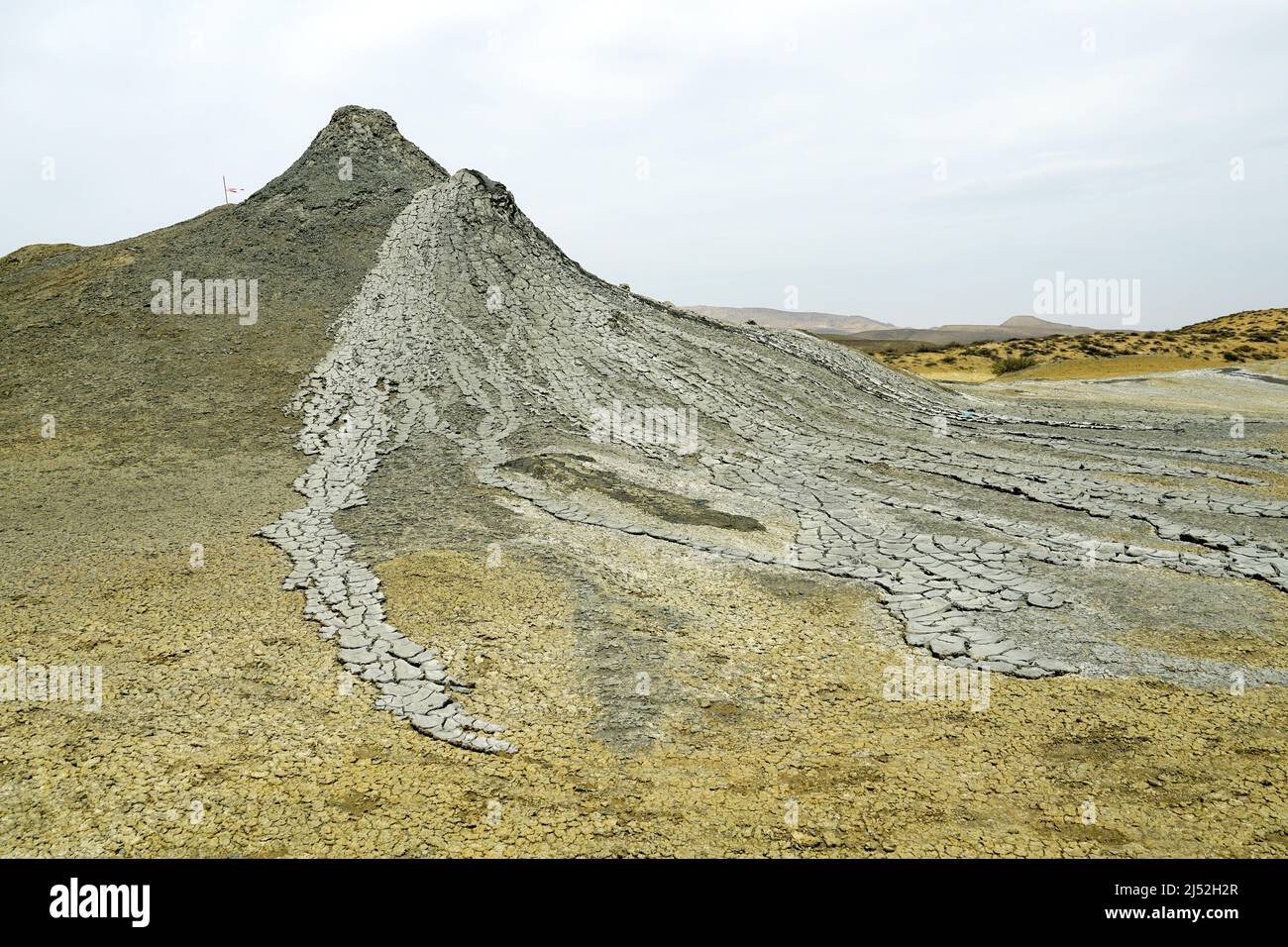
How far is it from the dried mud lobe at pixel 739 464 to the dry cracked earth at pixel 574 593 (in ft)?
0.34

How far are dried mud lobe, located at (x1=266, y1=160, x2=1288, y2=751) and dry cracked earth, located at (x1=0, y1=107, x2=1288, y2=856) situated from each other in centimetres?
10

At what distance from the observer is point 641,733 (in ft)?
23.0

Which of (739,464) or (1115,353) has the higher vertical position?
(1115,353)

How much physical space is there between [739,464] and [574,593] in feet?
24.5

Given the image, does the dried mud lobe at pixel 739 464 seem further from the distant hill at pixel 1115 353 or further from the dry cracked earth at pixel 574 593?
the distant hill at pixel 1115 353

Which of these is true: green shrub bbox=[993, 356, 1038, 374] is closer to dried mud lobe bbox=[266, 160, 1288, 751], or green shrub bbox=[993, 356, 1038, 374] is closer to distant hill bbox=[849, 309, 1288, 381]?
distant hill bbox=[849, 309, 1288, 381]

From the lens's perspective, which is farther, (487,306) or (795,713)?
(487,306)

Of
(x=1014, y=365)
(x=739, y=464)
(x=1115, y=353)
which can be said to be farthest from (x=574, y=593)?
(x=1115, y=353)

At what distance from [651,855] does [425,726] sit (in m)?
2.62

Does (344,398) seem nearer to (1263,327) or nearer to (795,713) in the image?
(795,713)

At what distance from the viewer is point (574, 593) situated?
9656mm

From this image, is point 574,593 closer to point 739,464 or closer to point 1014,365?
point 739,464

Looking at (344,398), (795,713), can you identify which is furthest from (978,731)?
(344,398)

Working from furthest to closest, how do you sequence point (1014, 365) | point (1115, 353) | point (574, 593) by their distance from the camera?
point (1115, 353)
point (1014, 365)
point (574, 593)
